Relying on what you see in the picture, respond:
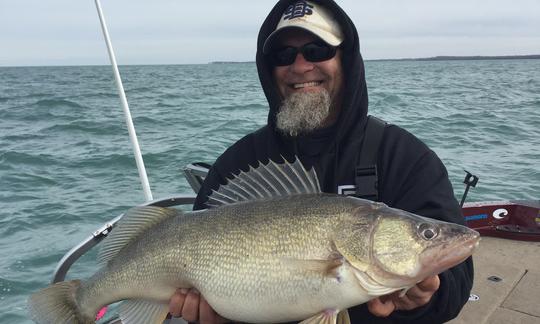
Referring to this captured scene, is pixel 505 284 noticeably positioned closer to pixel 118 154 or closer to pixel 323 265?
pixel 323 265

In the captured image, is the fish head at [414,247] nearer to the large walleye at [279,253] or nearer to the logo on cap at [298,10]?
the large walleye at [279,253]

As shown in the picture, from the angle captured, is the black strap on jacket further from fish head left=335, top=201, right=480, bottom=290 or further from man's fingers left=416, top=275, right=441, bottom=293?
man's fingers left=416, top=275, right=441, bottom=293

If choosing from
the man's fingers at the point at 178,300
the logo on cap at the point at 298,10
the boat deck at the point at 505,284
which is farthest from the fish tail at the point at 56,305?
the boat deck at the point at 505,284

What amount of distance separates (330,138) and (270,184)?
2.25ft

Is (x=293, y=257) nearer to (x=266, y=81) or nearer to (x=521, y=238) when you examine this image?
(x=266, y=81)

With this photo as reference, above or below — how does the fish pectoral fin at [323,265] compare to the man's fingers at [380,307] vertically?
above

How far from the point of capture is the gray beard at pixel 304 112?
9.50 ft

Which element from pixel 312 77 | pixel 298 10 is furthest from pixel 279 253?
pixel 298 10

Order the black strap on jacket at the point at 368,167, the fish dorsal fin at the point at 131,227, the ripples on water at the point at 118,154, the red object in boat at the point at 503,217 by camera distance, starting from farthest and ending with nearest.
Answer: the ripples on water at the point at 118,154, the red object in boat at the point at 503,217, the fish dorsal fin at the point at 131,227, the black strap on jacket at the point at 368,167

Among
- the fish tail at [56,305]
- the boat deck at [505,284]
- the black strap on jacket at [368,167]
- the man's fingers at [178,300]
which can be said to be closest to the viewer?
the man's fingers at [178,300]

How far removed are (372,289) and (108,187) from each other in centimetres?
1002

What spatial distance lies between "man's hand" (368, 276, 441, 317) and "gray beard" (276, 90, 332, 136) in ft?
3.72

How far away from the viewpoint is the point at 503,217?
19.6 feet

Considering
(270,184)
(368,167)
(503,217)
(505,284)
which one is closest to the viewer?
(270,184)
